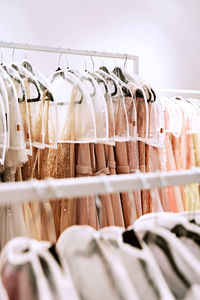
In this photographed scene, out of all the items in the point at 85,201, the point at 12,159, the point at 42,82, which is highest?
the point at 42,82

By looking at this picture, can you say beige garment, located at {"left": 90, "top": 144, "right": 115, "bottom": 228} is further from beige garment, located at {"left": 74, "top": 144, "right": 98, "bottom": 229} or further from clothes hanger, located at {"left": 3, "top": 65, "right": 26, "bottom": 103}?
clothes hanger, located at {"left": 3, "top": 65, "right": 26, "bottom": 103}

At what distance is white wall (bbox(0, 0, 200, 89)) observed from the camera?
3019 millimetres

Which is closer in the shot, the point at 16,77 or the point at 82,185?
the point at 82,185

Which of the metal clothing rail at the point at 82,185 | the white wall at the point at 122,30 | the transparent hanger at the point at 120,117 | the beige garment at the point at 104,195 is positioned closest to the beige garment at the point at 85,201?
the beige garment at the point at 104,195

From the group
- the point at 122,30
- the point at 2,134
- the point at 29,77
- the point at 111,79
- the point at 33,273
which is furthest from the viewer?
the point at 122,30

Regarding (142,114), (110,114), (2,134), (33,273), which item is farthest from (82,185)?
(142,114)

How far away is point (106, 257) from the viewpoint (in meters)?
0.72

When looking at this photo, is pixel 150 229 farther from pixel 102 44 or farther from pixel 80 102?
pixel 102 44

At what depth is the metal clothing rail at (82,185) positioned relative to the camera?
27.2 inches

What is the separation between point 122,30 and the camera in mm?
3381

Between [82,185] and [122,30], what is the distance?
9.52ft

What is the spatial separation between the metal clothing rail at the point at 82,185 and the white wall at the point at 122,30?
2.41m

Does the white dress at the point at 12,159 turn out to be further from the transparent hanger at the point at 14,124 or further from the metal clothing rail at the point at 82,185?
the metal clothing rail at the point at 82,185

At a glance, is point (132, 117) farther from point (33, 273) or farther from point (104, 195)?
point (33, 273)
